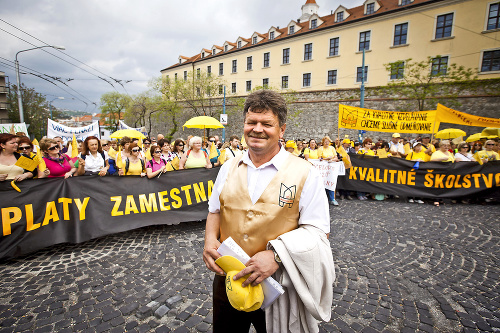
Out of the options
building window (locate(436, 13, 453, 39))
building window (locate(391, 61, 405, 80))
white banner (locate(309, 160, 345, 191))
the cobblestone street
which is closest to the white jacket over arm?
the cobblestone street

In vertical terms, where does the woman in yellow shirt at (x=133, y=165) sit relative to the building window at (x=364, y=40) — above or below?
below

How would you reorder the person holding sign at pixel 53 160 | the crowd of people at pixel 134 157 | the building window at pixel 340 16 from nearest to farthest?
the crowd of people at pixel 134 157, the person holding sign at pixel 53 160, the building window at pixel 340 16

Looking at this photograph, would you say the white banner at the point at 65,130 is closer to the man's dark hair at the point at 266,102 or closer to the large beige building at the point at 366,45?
the man's dark hair at the point at 266,102

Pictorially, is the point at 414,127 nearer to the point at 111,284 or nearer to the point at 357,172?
the point at 357,172

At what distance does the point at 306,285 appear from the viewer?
1.22 m

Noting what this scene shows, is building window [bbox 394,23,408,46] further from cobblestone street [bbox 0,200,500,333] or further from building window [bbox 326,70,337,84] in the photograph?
cobblestone street [bbox 0,200,500,333]

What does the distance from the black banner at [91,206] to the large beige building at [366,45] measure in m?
23.9

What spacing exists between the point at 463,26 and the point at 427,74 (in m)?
5.04

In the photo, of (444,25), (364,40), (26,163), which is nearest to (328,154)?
(26,163)

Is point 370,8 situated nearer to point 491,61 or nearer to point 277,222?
point 491,61

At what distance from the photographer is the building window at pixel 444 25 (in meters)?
22.2

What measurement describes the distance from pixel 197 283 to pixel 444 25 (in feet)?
103

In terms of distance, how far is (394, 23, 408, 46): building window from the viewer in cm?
2427

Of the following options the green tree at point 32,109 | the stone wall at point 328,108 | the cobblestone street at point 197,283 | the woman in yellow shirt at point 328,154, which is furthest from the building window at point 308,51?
the green tree at point 32,109
